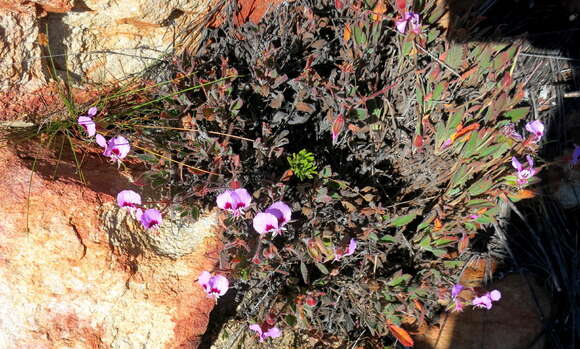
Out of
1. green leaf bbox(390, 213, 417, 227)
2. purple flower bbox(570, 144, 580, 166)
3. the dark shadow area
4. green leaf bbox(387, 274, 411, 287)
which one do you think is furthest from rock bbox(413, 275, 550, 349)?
green leaf bbox(390, 213, 417, 227)

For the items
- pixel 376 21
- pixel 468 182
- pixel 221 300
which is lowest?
pixel 221 300

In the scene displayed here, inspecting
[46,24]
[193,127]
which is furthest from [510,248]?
[46,24]

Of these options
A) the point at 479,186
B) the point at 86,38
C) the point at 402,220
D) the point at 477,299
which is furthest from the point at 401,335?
the point at 86,38

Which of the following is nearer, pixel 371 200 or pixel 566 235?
pixel 371 200

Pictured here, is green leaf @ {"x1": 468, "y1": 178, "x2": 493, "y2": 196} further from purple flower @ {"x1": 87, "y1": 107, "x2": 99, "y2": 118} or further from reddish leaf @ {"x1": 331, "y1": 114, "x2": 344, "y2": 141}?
purple flower @ {"x1": 87, "y1": 107, "x2": 99, "y2": 118}

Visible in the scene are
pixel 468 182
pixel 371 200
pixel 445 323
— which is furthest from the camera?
pixel 445 323

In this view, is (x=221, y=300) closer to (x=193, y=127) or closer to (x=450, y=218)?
(x=193, y=127)
